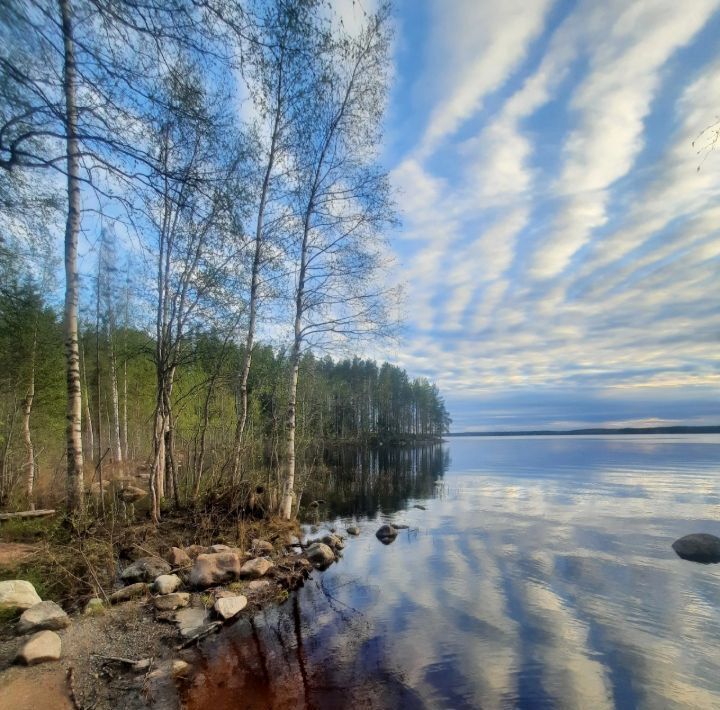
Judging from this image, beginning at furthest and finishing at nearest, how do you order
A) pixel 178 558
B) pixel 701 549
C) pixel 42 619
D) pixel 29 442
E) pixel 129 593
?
pixel 29 442 → pixel 701 549 → pixel 178 558 → pixel 129 593 → pixel 42 619

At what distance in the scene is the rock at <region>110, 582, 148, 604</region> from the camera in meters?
7.11

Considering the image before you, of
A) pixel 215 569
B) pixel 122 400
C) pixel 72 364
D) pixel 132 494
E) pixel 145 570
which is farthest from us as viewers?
pixel 122 400

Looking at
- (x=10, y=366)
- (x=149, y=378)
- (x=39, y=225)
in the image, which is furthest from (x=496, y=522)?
(x=149, y=378)

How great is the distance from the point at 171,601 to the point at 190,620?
673 mm

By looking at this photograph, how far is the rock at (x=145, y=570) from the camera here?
8.12 metres

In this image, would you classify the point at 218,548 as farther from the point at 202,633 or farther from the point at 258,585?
the point at 202,633

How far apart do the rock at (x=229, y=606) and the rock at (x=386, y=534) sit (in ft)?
21.6

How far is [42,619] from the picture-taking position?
5.79m

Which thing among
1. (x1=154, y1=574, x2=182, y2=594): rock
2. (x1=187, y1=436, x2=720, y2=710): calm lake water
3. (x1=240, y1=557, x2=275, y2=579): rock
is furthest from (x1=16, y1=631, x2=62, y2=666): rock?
(x1=240, y1=557, x2=275, y2=579): rock

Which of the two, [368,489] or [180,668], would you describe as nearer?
[180,668]

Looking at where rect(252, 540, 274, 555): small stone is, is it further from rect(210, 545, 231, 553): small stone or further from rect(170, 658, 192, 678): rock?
rect(170, 658, 192, 678): rock

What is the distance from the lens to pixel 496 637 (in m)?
6.85

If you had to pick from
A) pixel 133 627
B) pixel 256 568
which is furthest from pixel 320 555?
pixel 133 627

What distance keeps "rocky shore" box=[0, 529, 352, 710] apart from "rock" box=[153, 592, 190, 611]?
16 mm
